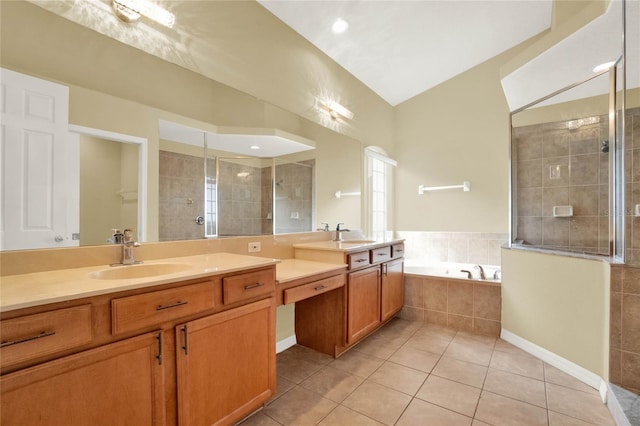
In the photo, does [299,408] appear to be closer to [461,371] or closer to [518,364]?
[461,371]

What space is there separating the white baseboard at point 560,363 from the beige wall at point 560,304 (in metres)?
0.03

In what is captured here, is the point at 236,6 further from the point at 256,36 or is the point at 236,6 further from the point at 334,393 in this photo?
the point at 334,393

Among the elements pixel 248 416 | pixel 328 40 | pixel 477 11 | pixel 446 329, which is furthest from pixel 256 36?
pixel 446 329

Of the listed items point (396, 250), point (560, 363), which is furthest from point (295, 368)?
point (560, 363)

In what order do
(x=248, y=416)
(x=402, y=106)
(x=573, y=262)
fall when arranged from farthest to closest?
1. (x=402, y=106)
2. (x=573, y=262)
3. (x=248, y=416)

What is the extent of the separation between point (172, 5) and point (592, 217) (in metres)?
3.58

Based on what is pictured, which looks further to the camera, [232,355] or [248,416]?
[248,416]

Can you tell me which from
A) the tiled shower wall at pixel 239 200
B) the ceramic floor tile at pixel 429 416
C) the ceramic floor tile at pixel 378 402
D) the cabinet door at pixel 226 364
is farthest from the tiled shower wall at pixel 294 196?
the ceramic floor tile at pixel 429 416

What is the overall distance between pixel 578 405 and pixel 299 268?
191 cm

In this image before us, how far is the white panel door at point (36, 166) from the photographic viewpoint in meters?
1.19

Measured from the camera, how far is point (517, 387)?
1962 mm

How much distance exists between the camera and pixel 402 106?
14.4 feet

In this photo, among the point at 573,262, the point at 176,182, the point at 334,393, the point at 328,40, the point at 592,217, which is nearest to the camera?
the point at 176,182

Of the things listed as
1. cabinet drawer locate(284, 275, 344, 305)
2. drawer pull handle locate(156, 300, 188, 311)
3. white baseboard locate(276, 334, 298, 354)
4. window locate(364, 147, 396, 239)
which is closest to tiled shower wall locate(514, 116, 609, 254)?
window locate(364, 147, 396, 239)
